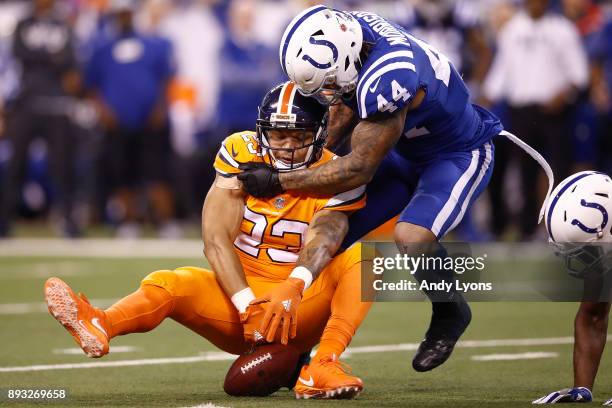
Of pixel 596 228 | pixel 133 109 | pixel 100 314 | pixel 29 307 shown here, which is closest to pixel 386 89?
pixel 596 228

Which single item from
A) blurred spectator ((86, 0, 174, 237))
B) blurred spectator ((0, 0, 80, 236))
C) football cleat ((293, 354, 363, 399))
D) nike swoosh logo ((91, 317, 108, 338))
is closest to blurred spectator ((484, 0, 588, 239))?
blurred spectator ((86, 0, 174, 237))

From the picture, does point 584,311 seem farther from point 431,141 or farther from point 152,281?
point 152,281

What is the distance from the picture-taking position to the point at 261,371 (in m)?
4.91

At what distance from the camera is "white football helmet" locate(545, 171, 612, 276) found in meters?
4.71

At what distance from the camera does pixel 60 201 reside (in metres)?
12.7

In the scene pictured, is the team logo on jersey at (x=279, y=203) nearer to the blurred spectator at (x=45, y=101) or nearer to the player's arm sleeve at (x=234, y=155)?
the player's arm sleeve at (x=234, y=155)

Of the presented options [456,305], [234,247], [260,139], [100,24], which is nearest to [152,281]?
[234,247]

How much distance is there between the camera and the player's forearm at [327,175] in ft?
17.2

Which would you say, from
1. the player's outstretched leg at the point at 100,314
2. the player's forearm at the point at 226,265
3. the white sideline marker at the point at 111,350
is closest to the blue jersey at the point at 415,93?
the player's forearm at the point at 226,265

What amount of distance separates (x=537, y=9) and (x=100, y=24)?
190 inches

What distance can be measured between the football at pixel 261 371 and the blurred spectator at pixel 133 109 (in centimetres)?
789

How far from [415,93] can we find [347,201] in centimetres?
53

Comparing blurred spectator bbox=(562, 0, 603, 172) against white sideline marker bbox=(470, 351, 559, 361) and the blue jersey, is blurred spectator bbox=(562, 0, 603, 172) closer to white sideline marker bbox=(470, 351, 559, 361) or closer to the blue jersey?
white sideline marker bbox=(470, 351, 559, 361)

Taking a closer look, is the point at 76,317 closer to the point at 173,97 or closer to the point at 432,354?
the point at 432,354
